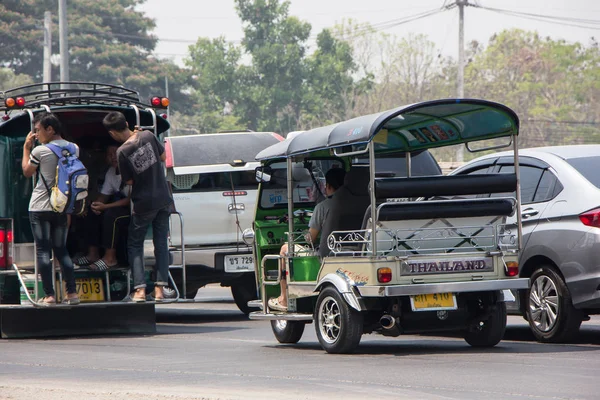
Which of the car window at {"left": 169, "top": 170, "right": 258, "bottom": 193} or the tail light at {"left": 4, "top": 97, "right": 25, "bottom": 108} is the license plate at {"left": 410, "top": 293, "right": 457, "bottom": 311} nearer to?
the tail light at {"left": 4, "top": 97, "right": 25, "bottom": 108}

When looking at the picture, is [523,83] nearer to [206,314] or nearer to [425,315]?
[206,314]

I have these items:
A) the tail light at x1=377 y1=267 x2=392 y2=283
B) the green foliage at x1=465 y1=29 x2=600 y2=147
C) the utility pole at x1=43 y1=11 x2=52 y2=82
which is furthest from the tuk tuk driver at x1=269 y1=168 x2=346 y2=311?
the green foliage at x1=465 y1=29 x2=600 y2=147

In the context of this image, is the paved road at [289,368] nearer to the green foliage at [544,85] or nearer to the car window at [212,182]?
the car window at [212,182]

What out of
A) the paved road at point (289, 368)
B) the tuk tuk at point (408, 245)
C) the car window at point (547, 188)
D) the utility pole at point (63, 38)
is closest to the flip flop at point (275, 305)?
the tuk tuk at point (408, 245)

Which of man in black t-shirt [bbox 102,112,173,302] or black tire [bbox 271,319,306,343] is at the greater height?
man in black t-shirt [bbox 102,112,173,302]

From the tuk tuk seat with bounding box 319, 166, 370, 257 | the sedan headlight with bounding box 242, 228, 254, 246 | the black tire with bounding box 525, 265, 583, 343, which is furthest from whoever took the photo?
the sedan headlight with bounding box 242, 228, 254, 246

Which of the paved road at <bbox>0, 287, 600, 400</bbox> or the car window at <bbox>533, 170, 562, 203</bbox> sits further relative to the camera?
the car window at <bbox>533, 170, 562, 203</bbox>

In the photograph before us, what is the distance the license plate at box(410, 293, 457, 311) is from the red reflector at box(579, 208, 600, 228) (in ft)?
4.70

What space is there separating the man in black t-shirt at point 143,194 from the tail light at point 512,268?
4.03 m

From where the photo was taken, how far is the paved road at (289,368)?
23.3 ft

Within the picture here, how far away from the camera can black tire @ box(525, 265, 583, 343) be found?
9.84 m

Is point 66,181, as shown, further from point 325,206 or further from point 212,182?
point 212,182

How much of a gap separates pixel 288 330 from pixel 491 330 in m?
2.16

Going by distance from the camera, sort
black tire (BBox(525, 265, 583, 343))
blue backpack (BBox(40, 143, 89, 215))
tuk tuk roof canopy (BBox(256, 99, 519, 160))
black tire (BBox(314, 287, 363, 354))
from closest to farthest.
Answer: tuk tuk roof canopy (BBox(256, 99, 519, 160)) < black tire (BBox(314, 287, 363, 354)) < black tire (BBox(525, 265, 583, 343)) < blue backpack (BBox(40, 143, 89, 215))
